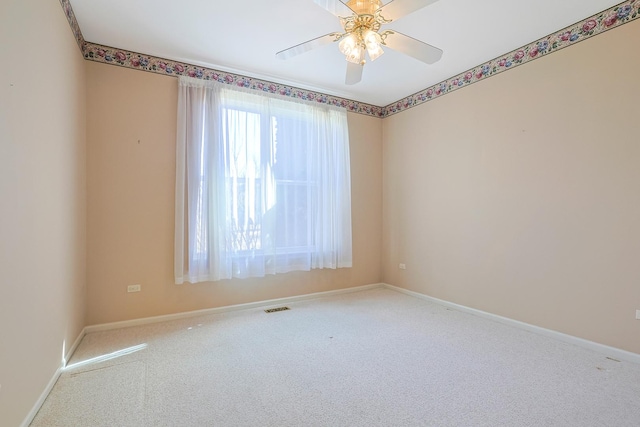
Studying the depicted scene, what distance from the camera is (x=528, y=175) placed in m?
3.10

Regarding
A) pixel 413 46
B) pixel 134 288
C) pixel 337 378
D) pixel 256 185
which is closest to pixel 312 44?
pixel 413 46

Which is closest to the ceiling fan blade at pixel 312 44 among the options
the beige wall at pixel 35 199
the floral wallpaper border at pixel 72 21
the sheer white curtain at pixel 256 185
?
the sheer white curtain at pixel 256 185

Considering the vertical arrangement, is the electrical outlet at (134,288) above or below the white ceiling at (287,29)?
below

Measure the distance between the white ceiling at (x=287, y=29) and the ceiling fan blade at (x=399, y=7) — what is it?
692mm

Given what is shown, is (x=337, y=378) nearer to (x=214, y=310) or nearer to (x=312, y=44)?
(x=214, y=310)

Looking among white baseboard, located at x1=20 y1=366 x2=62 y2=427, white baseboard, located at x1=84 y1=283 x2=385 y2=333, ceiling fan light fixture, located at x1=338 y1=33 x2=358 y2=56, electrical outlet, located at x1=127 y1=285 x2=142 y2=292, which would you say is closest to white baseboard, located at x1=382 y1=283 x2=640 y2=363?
white baseboard, located at x1=84 y1=283 x2=385 y2=333

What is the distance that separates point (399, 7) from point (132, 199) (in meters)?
3.04

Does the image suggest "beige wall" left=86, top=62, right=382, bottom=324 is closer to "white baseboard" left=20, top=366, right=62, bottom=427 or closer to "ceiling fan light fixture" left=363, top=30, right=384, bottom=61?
"white baseboard" left=20, top=366, right=62, bottom=427

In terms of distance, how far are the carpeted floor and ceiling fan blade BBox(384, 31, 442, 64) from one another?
2.41m

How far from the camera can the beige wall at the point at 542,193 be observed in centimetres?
250

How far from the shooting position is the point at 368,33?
2.13m

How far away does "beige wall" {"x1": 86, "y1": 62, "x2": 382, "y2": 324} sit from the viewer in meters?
3.05

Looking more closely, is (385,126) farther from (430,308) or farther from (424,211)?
(430,308)

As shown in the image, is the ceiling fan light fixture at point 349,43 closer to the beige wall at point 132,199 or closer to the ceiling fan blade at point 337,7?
the ceiling fan blade at point 337,7
